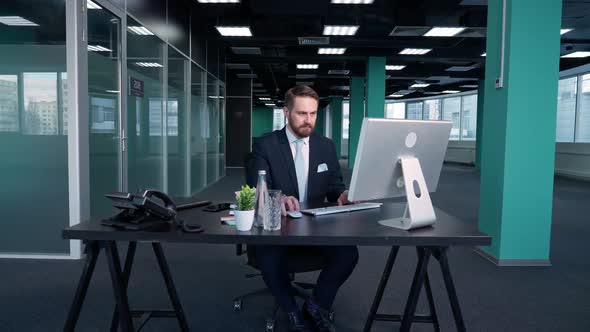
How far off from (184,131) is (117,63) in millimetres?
2803

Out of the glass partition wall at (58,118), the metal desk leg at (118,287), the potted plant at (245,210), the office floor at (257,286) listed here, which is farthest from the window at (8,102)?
the potted plant at (245,210)

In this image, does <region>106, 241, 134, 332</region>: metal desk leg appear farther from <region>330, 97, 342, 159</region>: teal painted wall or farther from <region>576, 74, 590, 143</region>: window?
<region>330, 97, 342, 159</region>: teal painted wall

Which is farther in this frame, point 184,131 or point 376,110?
point 376,110

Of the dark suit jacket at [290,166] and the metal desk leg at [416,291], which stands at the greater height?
the dark suit jacket at [290,166]

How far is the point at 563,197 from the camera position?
837 cm

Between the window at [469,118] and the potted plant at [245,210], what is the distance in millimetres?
17878

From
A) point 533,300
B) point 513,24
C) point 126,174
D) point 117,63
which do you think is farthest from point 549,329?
point 117,63

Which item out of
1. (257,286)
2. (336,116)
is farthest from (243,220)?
(336,116)

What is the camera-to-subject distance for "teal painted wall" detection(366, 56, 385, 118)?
12.0 metres

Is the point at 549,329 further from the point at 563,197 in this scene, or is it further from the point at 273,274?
the point at 563,197

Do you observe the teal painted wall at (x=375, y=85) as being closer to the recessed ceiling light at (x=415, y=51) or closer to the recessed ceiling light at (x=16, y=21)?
the recessed ceiling light at (x=415, y=51)

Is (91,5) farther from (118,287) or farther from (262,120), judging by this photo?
(262,120)

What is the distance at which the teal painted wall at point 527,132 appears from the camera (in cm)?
389

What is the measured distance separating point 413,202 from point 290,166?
926 millimetres
